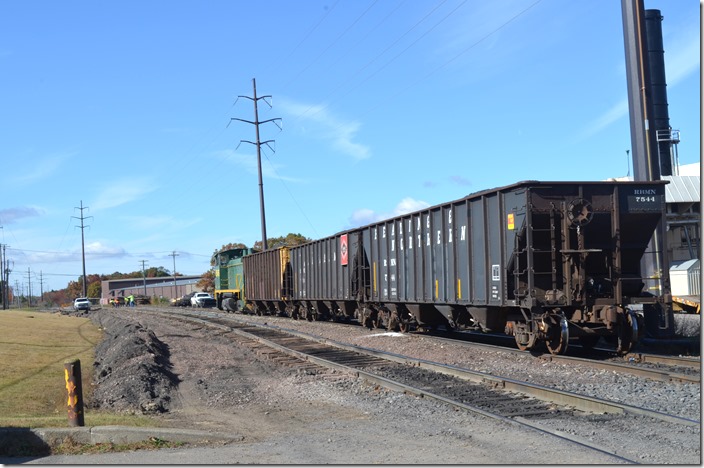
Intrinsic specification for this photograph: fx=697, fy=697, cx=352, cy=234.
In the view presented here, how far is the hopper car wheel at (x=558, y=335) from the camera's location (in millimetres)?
13688

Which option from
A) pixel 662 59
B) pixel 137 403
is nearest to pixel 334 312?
pixel 137 403

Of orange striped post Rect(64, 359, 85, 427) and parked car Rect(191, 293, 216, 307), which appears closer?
orange striped post Rect(64, 359, 85, 427)

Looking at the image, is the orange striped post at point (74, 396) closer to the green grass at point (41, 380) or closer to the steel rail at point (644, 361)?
the green grass at point (41, 380)

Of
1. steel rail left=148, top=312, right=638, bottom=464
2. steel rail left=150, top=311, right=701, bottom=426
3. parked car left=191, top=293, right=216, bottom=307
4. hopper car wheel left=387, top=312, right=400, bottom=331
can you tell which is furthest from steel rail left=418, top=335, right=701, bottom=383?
parked car left=191, top=293, right=216, bottom=307

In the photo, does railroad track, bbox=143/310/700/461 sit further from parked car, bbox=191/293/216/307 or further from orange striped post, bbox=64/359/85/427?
parked car, bbox=191/293/216/307

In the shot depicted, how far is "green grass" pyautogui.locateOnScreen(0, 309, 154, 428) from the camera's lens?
30.1 feet

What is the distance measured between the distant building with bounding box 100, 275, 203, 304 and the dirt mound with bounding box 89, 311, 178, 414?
10474 cm

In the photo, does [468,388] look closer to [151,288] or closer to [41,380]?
[41,380]

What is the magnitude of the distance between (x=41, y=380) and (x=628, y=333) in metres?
13.0

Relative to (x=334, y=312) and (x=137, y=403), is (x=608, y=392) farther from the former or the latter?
(x=334, y=312)

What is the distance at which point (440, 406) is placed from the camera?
9742 mm

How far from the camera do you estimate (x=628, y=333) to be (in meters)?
13.8

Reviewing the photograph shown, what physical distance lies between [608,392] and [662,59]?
34.0m

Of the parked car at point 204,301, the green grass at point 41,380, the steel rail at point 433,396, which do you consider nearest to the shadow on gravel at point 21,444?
the green grass at point 41,380
